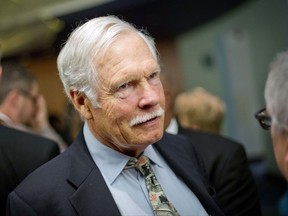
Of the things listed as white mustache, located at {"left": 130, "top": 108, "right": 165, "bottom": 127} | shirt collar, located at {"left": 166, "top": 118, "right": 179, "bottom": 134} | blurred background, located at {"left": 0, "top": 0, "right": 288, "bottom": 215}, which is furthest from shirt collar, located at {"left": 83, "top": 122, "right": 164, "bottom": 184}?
blurred background, located at {"left": 0, "top": 0, "right": 288, "bottom": 215}

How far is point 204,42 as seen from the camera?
898 cm

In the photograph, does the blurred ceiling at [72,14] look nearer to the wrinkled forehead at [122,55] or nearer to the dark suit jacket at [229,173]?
the dark suit jacket at [229,173]

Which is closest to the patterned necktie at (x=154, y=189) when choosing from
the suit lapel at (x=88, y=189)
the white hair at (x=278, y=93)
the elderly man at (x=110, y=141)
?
the elderly man at (x=110, y=141)

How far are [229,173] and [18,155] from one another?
3.78 feet

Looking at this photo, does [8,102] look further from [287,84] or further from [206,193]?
[287,84]

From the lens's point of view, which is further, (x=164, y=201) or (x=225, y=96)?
(x=225, y=96)

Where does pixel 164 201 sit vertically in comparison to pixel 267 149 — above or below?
above

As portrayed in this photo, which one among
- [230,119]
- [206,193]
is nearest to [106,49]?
[206,193]

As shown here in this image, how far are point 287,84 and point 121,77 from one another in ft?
1.93

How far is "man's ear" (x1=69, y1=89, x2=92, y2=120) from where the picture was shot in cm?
164

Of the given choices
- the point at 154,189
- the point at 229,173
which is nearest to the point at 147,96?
the point at 154,189

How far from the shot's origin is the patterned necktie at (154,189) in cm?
158

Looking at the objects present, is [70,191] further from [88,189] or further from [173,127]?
[173,127]

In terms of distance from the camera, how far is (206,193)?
1717mm
